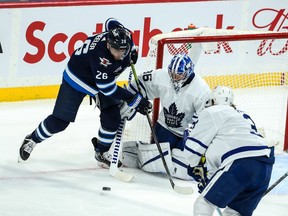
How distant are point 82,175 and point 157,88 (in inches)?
27.3

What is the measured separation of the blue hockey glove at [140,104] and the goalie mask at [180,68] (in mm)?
218

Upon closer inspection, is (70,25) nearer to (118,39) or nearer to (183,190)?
(118,39)

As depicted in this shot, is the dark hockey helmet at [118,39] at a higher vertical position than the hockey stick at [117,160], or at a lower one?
higher

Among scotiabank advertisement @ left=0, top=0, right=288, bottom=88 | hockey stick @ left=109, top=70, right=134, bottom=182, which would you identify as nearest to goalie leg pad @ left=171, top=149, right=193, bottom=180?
hockey stick @ left=109, top=70, right=134, bottom=182

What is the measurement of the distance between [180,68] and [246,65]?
1.67m

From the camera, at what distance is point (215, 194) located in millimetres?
4004

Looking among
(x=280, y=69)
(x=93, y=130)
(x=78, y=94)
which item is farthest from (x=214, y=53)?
(x=78, y=94)

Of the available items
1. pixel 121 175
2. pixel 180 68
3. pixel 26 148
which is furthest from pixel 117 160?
pixel 180 68

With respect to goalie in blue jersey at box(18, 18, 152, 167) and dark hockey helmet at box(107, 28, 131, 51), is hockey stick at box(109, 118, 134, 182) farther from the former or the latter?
dark hockey helmet at box(107, 28, 131, 51)

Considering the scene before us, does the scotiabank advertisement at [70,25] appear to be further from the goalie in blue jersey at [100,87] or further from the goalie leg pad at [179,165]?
the goalie leg pad at [179,165]

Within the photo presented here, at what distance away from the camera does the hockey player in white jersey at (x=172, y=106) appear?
17.2 feet

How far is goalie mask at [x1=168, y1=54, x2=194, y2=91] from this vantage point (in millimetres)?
5086

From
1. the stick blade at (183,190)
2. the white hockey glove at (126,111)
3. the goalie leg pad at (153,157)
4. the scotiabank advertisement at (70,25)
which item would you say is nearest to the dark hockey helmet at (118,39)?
the white hockey glove at (126,111)

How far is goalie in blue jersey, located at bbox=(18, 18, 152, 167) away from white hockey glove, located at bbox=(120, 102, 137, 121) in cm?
4
